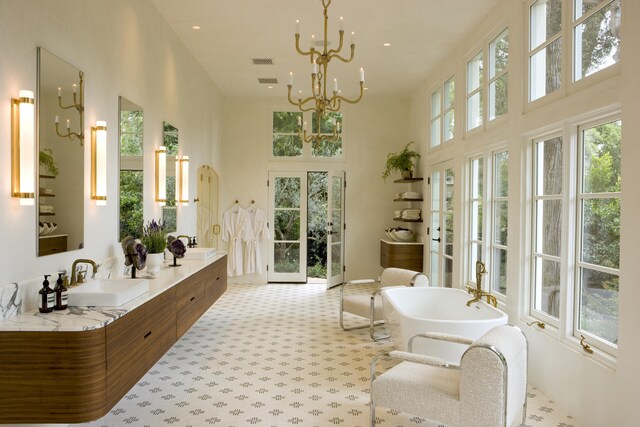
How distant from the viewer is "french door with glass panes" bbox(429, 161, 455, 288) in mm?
6781

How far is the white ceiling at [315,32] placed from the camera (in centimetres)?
500

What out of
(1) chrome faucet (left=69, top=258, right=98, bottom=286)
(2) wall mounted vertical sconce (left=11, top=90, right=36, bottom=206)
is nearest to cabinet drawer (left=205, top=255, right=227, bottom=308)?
(1) chrome faucet (left=69, top=258, right=98, bottom=286)

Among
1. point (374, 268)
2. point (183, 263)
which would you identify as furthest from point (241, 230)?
point (183, 263)

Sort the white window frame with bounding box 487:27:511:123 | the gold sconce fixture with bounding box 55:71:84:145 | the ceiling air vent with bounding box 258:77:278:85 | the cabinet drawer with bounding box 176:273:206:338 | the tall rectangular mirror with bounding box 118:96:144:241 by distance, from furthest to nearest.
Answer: the ceiling air vent with bounding box 258:77:278:85 < the white window frame with bounding box 487:27:511:123 < the tall rectangular mirror with bounding box 118:96:144:241 < the cabinet drawer with bounding box 176:273:206:338 < the gold sconce fixture with bounding box 55:71:84:145

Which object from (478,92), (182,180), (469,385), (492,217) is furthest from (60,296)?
(478,92)

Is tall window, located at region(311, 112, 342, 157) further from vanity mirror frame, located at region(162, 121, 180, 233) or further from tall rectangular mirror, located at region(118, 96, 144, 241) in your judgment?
tall rectangular mirror, located at region(118, 96, 144, 241)

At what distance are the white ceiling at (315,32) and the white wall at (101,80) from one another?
35cm

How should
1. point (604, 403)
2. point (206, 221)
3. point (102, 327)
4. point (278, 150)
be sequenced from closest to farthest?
point (102, 327) → point (604, 403) → point (206, 221) → point (278, 150)

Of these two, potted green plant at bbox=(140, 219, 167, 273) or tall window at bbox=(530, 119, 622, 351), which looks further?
potted green plant at bbox=(140, 219, 167, 273)

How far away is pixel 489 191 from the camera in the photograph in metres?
5.24

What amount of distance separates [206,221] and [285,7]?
14.6 feet

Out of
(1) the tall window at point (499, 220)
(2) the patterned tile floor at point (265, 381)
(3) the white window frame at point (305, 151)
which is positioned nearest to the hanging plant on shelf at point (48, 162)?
(2) the patterned tile floor at point (265, 381)

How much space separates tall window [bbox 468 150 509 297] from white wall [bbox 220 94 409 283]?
3.44 meters

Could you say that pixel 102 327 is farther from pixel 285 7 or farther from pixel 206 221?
pixel 206 221
